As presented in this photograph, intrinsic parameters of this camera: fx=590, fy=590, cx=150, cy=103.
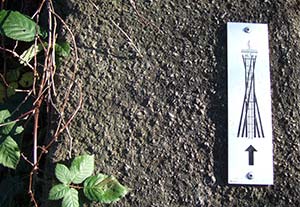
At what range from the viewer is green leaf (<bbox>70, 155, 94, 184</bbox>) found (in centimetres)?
139

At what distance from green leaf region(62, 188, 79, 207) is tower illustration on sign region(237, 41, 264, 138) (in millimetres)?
422

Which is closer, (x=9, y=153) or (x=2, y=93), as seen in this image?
(x=9, y=153)

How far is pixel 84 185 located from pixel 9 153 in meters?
0.19

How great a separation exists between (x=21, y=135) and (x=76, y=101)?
157 millimetres

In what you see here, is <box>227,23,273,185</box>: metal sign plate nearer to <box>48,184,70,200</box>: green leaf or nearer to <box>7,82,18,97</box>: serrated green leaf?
<box>48,184,70,200</box>: green leaf

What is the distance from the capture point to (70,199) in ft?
4.50

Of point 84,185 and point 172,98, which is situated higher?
point 172,98

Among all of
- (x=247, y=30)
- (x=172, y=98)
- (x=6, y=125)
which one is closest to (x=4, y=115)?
(x=6, y=125)

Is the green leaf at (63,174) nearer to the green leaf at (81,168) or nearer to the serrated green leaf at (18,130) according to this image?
the green leaf at (81,168)

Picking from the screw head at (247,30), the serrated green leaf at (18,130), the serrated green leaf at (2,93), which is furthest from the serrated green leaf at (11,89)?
the screw head at (247,30)

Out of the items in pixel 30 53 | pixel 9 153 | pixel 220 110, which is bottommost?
pixel 9 153

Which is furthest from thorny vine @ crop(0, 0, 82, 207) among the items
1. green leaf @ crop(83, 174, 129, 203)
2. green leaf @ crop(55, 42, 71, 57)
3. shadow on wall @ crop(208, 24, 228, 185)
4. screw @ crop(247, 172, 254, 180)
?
screw @ crop(247, 172, 254, 180)

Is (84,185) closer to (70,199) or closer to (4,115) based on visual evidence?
(70,199)

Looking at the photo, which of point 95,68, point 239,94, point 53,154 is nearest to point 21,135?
point 53,154
